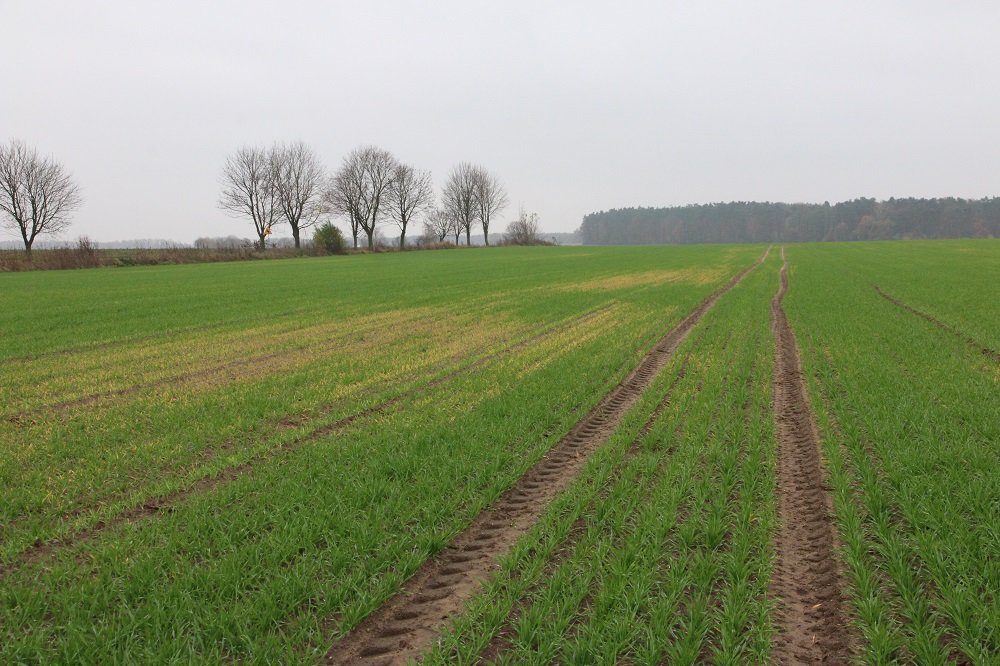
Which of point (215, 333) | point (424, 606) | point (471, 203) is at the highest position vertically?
point (471, 203)

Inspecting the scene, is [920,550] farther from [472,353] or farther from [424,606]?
[472,353]

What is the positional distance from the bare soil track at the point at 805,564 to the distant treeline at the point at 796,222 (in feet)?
483

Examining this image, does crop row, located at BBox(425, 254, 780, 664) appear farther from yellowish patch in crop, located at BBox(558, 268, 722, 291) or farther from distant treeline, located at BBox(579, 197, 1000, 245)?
distant treeline, located at BBox(579, 197, 1000, 245)

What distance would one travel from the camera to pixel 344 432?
225 inches

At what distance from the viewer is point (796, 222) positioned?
456ft

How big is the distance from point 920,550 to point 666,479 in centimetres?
174

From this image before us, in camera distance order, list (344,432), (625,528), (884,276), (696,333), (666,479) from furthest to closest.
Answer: (884,276), (696,333), (344,432), (666,479), (625,528)

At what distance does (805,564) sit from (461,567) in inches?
89.9

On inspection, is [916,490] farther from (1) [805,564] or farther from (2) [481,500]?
(2) [481,500]

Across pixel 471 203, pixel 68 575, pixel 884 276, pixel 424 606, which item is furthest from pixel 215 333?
pixel 471 203

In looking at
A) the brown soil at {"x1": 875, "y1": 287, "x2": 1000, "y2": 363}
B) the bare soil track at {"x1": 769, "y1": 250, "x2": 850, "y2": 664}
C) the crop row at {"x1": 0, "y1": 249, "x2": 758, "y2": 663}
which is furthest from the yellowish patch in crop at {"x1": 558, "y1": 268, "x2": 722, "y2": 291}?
the bare soil track at {"x1": 769, "y1": 250, "x2": 850, "y2": 664}

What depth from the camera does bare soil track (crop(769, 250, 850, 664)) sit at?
2.70 meters

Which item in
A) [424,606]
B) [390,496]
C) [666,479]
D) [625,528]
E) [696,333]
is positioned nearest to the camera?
[424,606]

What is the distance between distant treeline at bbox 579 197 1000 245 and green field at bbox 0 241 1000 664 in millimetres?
146277
